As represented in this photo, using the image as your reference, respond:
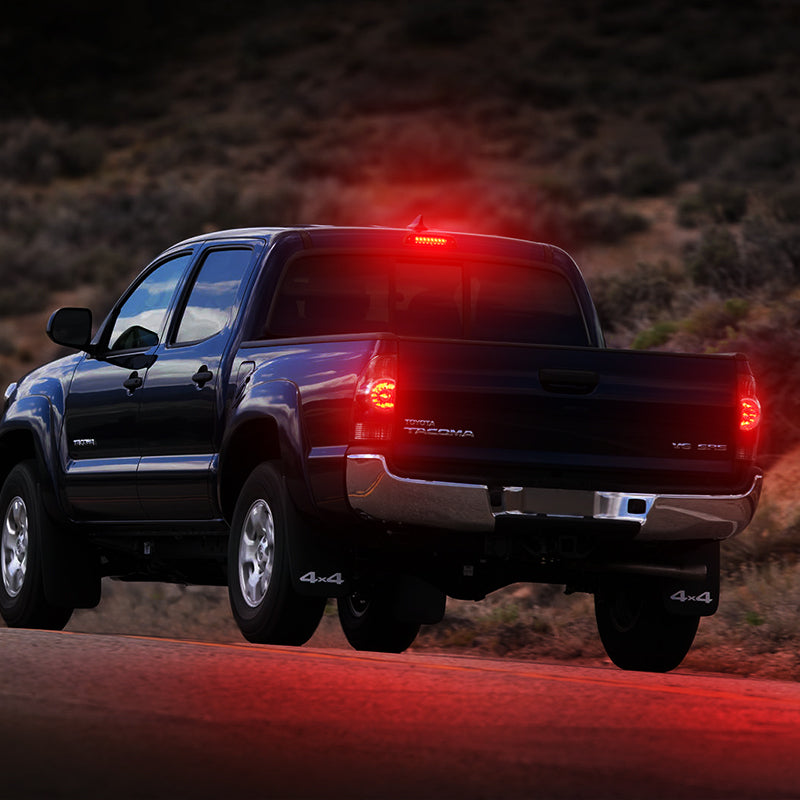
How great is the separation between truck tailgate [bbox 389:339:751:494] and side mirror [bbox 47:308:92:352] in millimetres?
3483

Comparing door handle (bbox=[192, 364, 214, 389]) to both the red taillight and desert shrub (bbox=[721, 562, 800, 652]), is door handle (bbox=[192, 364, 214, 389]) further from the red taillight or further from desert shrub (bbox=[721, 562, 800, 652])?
desert shrub (bbox=[721, 562, 800, 652])

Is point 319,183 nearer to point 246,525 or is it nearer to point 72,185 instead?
point 72,185

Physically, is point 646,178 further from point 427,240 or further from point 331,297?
point 331,297

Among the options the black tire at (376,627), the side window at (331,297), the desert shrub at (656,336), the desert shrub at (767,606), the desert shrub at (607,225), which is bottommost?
the desert shrub at (767,606)

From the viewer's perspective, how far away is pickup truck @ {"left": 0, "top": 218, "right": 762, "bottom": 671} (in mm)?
9492

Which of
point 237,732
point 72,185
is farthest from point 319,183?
point 237,732

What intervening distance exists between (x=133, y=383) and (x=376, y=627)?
219 centimetres

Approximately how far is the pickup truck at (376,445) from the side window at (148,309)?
0.02 m

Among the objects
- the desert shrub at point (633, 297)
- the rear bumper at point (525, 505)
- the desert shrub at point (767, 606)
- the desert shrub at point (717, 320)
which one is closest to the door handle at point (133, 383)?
the rear bumper at point (525, 505)

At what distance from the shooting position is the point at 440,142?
4581 cm

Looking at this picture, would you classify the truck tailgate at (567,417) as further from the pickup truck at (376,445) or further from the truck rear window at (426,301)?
the truck rear window at (426,301)

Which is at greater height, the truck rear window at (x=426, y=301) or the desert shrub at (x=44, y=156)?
the desert shrub at (x=44, y=156)

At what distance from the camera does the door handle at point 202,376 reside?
1086 cm

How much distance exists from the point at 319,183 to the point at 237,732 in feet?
120
